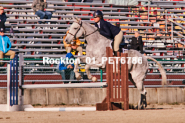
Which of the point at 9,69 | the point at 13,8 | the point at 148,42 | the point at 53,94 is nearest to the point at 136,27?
the point at 148,42

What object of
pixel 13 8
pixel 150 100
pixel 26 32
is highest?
pixel 13 8

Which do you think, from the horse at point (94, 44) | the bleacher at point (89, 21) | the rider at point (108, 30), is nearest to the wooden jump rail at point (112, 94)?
the horse at point (94, 44)

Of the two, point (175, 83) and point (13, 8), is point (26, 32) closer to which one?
point (13, 8)

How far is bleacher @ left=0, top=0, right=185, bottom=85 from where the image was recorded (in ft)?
54.0

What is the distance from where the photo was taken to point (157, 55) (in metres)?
17.0

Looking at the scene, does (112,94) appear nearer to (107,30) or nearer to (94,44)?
(94,44)

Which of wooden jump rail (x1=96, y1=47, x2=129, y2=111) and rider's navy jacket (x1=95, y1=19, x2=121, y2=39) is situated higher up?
rider's navy jacket (x1=95, y1=19, x2=121, y2=39)

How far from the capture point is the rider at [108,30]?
1032 cm

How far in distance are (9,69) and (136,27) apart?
9.40 meters

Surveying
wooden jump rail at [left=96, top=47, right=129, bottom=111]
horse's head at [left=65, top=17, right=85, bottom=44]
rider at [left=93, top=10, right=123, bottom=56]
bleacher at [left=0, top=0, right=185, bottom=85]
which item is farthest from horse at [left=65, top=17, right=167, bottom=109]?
bleacher at [left=0, top=0, right=185, bottom=85]

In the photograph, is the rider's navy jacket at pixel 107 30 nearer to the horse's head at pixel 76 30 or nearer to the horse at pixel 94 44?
the horse at pixel 94 44

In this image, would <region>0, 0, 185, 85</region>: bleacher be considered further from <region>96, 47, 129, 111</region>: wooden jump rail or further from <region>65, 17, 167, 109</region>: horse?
<region>96, 47, 129, 111</region>: wooden jump rail

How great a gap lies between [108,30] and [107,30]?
0.10 ft

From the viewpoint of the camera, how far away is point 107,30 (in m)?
10.4
